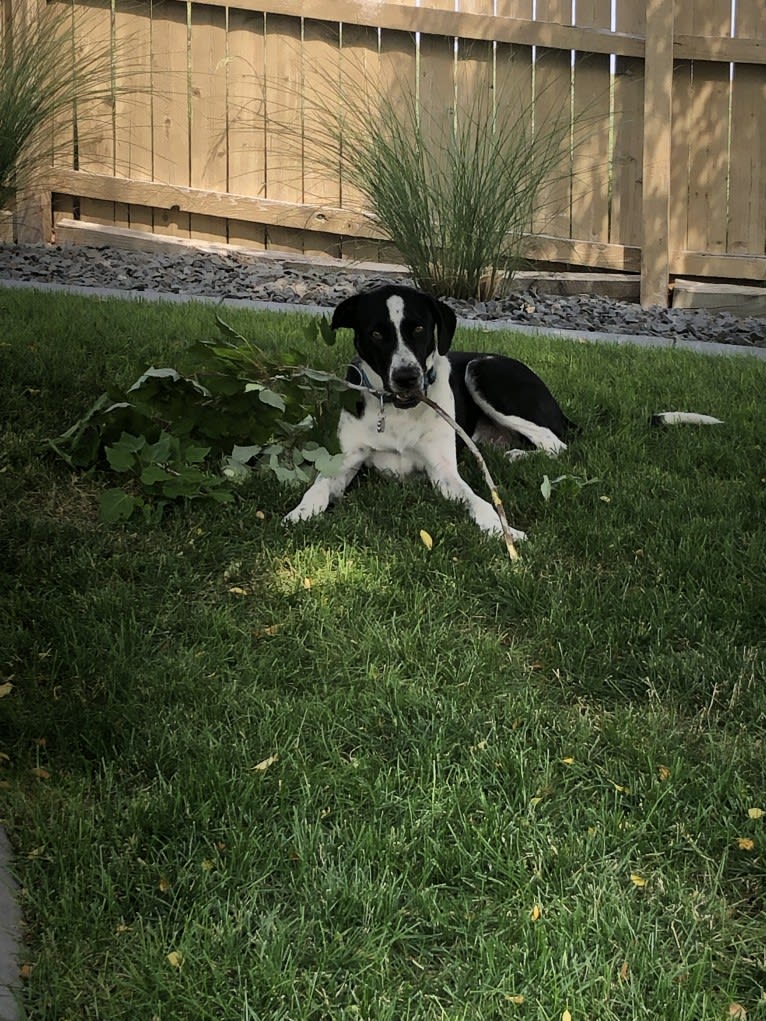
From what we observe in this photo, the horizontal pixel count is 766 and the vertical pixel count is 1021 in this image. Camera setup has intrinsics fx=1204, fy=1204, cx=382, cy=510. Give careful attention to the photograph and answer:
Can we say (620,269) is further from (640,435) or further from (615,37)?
(640,435)

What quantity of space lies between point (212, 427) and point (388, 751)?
1954 mm

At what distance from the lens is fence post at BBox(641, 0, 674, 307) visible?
8.03 m

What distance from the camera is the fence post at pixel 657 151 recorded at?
8031mm

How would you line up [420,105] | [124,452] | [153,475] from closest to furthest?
[153,475]
[124,452]
[420,105]

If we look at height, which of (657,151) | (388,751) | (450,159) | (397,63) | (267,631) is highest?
(397,63)

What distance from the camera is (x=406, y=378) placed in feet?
13.8

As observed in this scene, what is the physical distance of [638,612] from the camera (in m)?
3.25

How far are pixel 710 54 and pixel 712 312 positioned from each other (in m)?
1.75

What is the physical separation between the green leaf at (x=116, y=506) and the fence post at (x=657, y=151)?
17.7ft

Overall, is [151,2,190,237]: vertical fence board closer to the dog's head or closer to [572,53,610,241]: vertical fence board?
[572,53,610,241]: vertical fence board

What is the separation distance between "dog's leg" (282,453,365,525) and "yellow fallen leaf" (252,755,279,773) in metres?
1.44

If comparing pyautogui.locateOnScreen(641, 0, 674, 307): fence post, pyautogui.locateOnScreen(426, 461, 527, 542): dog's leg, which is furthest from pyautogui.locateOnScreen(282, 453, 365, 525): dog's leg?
pyautogui.locateOnScreen(641, 0, 674, 307): fence post

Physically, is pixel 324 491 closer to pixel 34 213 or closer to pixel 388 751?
pixel 388 751

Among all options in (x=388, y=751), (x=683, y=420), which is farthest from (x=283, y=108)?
(x=388, y=751)
